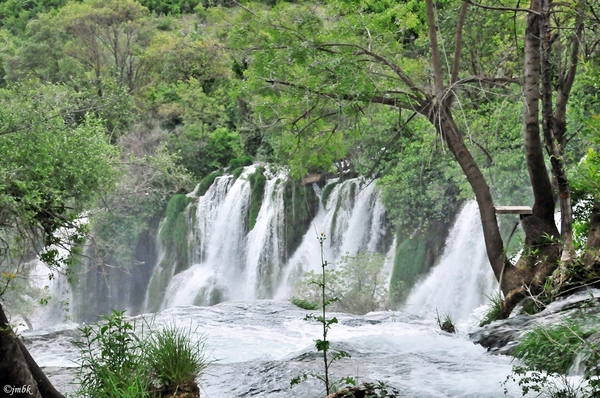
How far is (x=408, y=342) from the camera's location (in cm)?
991

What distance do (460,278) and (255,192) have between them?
9.06m

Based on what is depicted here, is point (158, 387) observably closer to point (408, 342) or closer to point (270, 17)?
point (408, 342)

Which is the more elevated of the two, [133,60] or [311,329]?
[133,60]

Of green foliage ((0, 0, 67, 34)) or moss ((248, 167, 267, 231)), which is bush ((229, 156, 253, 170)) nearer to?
moss ((248, 167, 267, 231))

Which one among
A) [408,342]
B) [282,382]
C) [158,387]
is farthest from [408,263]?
[158,387]

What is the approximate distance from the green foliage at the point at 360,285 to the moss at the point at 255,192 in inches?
216

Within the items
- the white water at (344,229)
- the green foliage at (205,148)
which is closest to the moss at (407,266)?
the white water at (344,229)

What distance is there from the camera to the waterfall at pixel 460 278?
1574cm

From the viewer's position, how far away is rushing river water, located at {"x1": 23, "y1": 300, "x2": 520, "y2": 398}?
7.34 m

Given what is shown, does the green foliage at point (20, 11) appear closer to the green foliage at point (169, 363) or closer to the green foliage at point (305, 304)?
the green foliage at point (305, 304)

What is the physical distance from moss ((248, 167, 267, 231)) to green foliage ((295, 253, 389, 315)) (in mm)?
5489

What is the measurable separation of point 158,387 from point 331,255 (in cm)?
1457

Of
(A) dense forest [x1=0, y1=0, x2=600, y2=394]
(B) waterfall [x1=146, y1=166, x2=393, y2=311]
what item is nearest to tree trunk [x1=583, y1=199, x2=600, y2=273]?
(A) dense forest [x1=0, y1=0, x2=600, y2=394]

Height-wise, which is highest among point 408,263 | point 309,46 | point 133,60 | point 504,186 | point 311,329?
point 133,60
